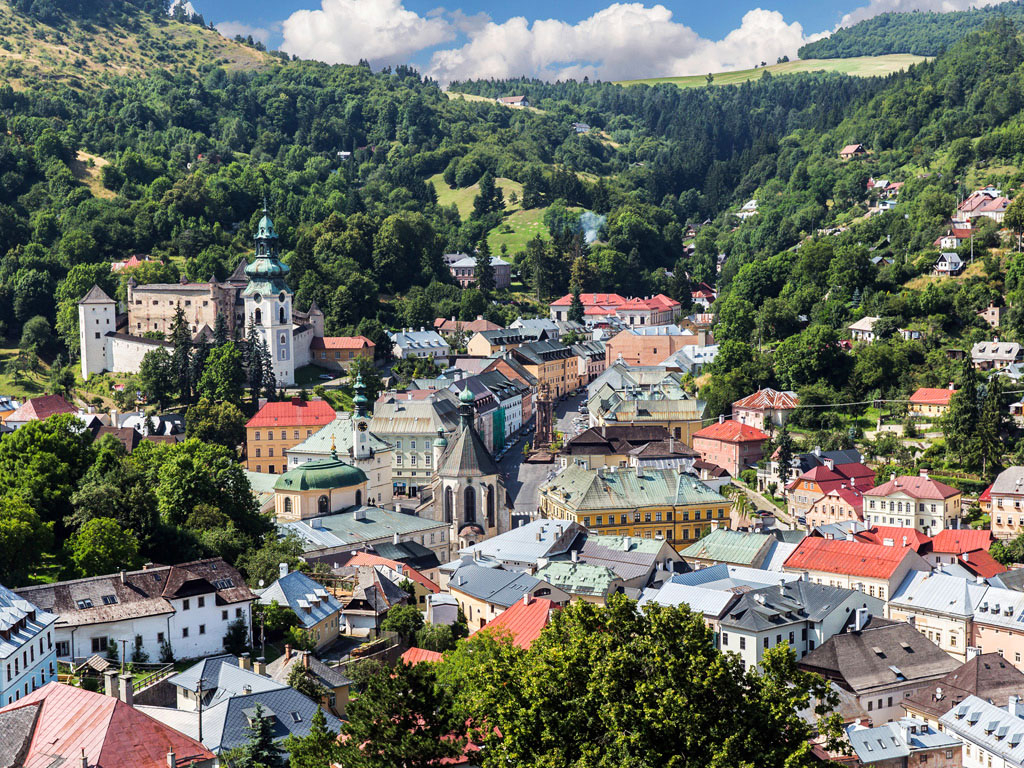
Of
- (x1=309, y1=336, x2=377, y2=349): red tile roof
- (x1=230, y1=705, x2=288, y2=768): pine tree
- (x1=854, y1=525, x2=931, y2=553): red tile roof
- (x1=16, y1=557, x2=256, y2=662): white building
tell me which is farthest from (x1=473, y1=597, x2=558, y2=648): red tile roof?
(x1=309, y1=336, x2=377, y2=349): red tile roof

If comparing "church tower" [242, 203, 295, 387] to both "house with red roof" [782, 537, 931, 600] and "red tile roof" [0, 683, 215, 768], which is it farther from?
"red tile roof" [0, 683, 215, 768]

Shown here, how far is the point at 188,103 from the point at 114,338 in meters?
81.5

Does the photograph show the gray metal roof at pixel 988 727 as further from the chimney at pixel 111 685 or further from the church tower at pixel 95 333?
the church tower at pixel 95 333

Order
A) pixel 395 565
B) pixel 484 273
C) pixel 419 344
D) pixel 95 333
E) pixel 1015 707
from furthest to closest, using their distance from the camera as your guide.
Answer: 1. pixel 484 273
2. pixel 419 344
3. pixel 95 333
4. pixel 395 565
5. pixel 1015 707

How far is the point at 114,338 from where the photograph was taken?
101688 mm

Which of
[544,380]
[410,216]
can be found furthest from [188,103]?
[544,380]

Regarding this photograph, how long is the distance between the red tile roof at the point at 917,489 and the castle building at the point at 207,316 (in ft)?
148

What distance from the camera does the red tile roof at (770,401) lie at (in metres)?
90.4

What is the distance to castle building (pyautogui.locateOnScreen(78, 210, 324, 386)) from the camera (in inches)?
3858

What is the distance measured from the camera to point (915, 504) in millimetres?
73500

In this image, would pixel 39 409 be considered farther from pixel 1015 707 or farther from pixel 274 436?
pixel 1015 707

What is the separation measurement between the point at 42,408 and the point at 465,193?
100 m

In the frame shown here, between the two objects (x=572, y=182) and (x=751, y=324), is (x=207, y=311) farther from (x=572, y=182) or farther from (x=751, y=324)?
(x=572, y=182)

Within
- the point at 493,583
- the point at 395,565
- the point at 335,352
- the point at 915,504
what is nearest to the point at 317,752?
the point at 493,583
